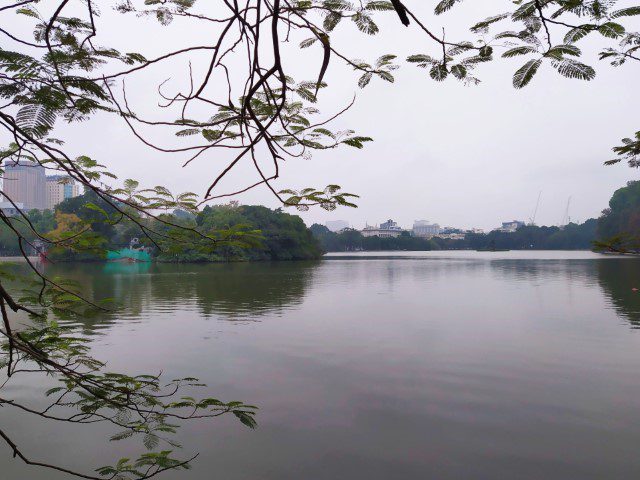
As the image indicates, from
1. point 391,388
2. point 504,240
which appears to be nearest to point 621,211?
point 504,240

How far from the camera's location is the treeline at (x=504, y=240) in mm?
128750

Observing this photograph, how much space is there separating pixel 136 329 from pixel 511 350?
435 inches

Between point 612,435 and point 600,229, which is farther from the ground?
point 600,229

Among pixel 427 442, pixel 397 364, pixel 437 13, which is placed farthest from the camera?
pixel 397 364


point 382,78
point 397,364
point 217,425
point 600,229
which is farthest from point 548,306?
point 600,229

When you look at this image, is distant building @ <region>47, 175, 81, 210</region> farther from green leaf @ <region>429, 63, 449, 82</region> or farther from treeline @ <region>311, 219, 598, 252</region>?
treeline @ <region>311, 219, 598, 252</region>

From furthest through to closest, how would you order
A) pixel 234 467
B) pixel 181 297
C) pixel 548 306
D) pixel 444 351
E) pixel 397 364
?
pixel 181 297 < pixel 548 306 < pixel 444 351 < pixel 397 364 < pixel 234 467

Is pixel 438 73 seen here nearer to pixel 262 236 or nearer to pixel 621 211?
pixel 262 236

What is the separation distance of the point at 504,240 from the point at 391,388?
140 m

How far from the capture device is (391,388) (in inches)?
353

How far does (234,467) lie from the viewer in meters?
6.05

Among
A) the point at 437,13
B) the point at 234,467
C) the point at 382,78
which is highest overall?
the point at 437,13

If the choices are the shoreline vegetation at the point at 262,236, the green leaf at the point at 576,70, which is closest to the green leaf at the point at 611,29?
the green leaf at the point at 576,70

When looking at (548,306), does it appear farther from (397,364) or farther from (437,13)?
(437,13)
